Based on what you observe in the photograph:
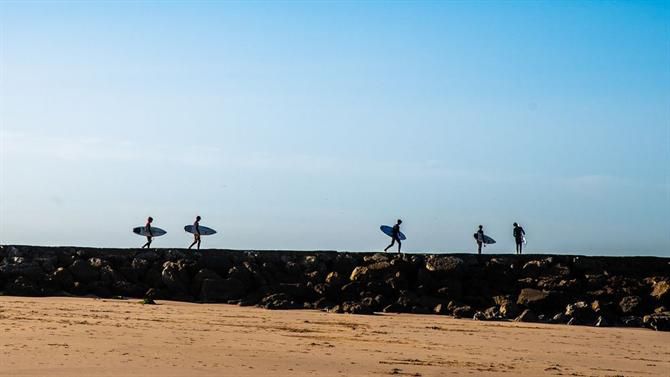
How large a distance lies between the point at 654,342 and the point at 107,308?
10.6m

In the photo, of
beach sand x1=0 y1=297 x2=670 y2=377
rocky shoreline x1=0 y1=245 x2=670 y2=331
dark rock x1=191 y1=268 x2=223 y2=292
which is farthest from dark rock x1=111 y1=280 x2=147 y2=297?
beach sand x1=0 y1=297 x2=670 y2=377

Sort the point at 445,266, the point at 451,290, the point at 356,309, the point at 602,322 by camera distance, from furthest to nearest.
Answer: the point at 445,266 < the point at 451,290 < the point at 356,309 < the point at 602,322

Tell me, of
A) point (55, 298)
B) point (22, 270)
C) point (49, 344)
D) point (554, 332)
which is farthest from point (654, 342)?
point (22, 270)

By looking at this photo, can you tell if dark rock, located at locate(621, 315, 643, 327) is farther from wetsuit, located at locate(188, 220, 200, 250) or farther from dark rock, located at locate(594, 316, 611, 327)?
wetsuit, located at locate(188, 220, 200, 250)

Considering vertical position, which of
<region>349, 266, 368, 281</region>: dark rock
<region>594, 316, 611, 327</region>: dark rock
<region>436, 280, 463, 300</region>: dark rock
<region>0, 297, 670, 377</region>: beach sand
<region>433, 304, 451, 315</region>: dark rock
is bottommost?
<region>0, 297, 670, 377</region>: beach sand

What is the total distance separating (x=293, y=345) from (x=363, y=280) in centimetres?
894

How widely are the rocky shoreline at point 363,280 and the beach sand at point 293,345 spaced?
172 centimetres

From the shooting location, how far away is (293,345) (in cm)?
1577

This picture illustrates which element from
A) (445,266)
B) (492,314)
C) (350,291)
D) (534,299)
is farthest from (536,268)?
(350,291)

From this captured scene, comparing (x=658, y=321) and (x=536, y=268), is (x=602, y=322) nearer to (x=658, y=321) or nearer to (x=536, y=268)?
(x=658, y=321)

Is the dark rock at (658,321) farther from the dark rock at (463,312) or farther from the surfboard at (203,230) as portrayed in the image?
the surfboard at (203,230)

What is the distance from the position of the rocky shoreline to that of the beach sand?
1717 mm

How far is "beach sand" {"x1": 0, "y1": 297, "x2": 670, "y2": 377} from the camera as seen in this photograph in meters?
13.3

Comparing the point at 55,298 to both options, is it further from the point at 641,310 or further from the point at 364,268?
the point at 641,310
